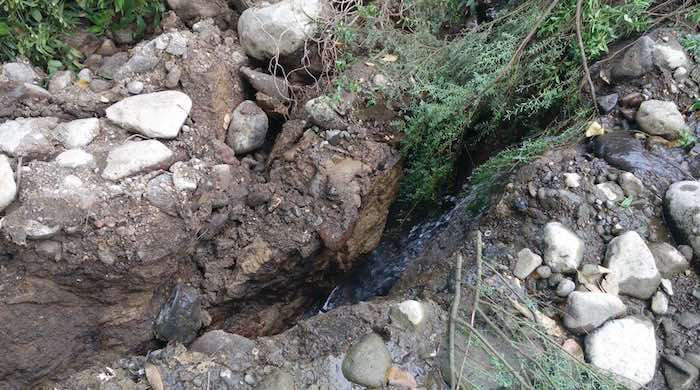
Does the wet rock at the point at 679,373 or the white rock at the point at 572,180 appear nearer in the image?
the wet rock at the point at 679,373

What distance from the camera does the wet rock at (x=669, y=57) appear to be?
2.83 metres

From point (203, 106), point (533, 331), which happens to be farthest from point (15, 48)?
point (533, 331)

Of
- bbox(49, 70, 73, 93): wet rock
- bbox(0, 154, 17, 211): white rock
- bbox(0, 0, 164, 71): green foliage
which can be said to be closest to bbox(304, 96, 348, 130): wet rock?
bbox(0, 0, 164, 71): green foliage

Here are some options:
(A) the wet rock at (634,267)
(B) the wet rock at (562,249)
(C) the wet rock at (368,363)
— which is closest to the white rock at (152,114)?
(C) the wet rock at (368,363)

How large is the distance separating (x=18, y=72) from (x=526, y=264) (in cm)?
275

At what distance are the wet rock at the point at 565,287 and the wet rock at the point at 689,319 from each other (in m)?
0.46

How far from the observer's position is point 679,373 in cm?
213

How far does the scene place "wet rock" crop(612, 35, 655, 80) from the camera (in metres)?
2.84

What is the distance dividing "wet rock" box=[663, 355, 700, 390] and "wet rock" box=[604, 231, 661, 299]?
0.28 m

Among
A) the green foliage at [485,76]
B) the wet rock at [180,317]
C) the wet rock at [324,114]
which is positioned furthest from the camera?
the wet rock at [324,114]

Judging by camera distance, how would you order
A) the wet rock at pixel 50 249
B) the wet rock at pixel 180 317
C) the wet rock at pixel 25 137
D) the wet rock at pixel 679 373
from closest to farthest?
the wet rock at pixel 679 373 < the wet rock at pixel 50 249 < the wet rock at pixel 25 137 < the wet rock at pixel 180 317

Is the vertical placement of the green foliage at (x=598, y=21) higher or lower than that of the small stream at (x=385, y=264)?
higher

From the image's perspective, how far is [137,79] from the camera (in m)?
2.87

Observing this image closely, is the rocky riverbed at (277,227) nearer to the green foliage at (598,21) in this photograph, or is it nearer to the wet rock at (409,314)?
the wet rock at (409,314)
